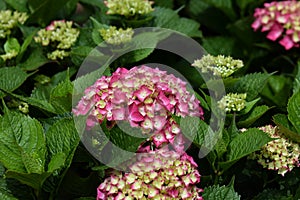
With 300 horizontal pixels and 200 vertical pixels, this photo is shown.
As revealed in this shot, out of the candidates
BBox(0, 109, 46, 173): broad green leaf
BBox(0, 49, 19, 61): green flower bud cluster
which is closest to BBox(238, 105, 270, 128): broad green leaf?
BBox(0, 109, 46, 173): broad green leaf

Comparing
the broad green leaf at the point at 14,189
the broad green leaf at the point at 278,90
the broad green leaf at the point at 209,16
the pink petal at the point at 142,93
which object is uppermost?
the pink petal at the point at 142,93

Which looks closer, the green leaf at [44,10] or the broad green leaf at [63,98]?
the broad green leaf at [63,98]

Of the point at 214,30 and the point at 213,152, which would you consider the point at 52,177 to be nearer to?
the point at 213,152

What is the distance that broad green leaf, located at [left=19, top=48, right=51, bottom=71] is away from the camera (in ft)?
5.91

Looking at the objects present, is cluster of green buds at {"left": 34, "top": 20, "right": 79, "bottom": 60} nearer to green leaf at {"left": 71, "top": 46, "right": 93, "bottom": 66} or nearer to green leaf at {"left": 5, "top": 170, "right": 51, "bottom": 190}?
green leaf at {"left": 71, "top": 46, "right": 93, "bottom": 66}

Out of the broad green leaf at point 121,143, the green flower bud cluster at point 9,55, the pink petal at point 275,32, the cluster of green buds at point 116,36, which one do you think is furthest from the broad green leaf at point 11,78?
the pink petal at point 275,32

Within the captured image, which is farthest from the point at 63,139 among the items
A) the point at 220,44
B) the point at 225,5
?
the point at 225,5

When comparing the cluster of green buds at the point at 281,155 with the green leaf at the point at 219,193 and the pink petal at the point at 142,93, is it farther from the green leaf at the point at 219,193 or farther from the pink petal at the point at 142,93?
the pink petal at the point at 142,93

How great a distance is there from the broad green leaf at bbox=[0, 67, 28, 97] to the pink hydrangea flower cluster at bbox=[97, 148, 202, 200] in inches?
20.9

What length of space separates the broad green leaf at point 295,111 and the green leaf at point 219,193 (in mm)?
271

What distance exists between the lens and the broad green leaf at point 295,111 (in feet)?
4.80

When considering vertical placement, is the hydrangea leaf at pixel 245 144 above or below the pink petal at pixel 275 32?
above

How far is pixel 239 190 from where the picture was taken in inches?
61.7

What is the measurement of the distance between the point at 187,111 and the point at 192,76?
0.55 m
